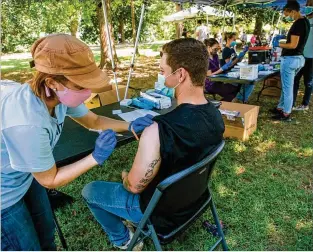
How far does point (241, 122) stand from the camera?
3625 millimetres

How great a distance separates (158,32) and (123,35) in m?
3.35

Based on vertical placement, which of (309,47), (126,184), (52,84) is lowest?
(126,184)

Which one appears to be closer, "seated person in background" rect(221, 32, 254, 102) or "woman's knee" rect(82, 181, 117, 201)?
"woman's knee" rect(82, 181, 117, 201)

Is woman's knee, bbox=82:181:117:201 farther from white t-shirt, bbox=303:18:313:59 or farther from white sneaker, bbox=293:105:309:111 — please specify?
white t-shirt, bbox=303:18:313:59

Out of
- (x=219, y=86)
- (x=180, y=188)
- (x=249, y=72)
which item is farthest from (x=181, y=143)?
(x=219, y=86)

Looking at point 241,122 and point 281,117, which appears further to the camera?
point 281,117

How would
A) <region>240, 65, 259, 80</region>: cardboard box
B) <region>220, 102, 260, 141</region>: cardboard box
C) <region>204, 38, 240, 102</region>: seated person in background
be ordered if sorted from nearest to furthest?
<region>220, 102, 260, 141</region>: cardboard box → <region>240, 65, 259, 80</region>: cardboard box → <region>204, 38, 240, 102</region>: seated person in background

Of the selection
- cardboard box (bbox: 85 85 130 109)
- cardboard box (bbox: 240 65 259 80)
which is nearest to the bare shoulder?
cardboard box (bbox: 85 85 130 109)

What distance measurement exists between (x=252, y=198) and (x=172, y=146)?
1550 mm

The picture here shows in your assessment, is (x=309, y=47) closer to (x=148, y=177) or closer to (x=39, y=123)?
(x=148, y=177)

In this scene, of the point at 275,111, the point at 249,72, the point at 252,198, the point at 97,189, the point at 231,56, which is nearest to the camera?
the point at 97,189

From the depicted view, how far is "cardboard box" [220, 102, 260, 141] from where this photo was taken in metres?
3.62

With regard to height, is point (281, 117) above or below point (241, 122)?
below

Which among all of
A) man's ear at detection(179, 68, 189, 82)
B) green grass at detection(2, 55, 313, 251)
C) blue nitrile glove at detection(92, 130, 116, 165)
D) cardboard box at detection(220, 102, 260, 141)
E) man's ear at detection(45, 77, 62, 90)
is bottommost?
green grass at detection(2, 55, 313, 251)
